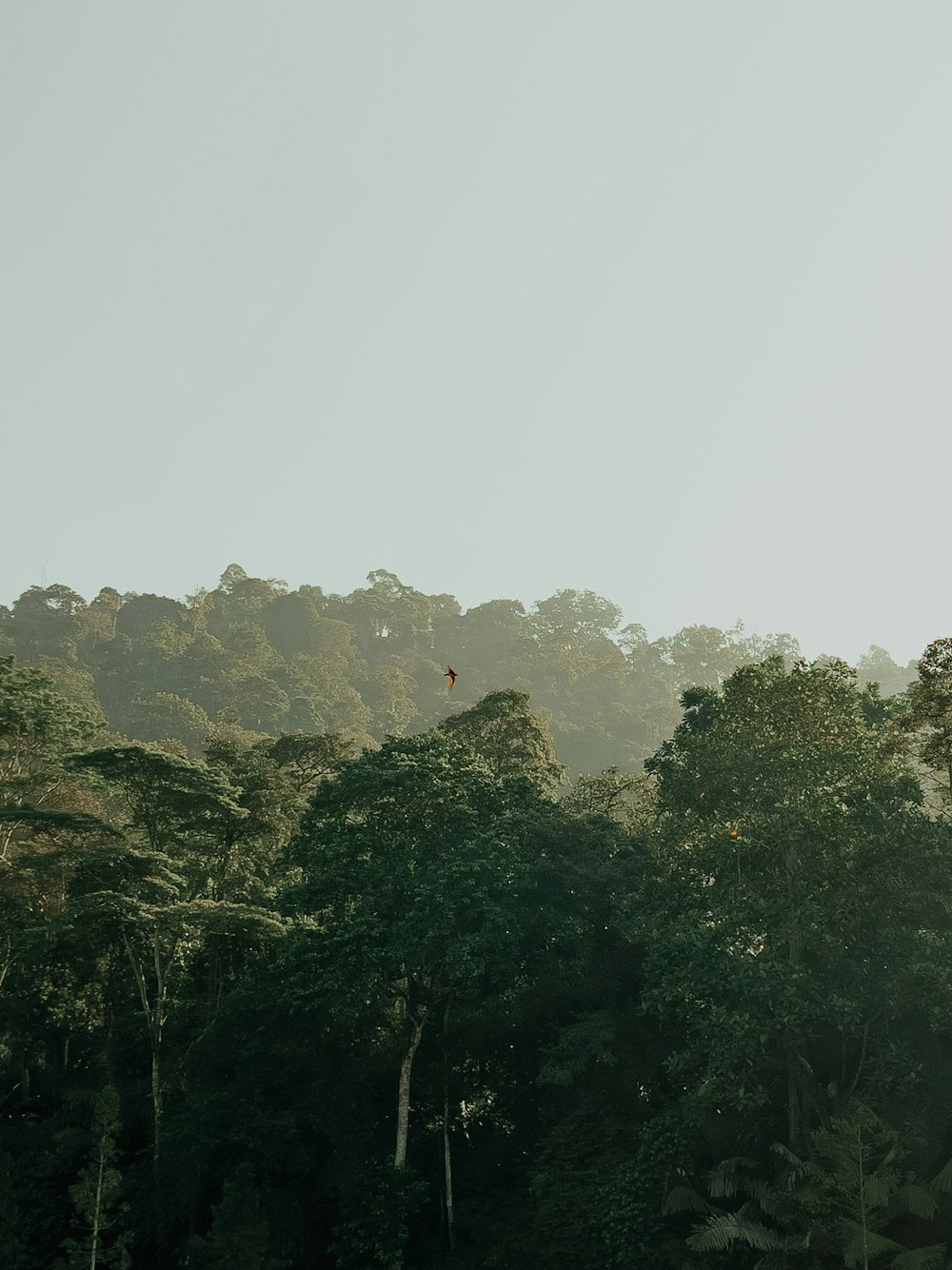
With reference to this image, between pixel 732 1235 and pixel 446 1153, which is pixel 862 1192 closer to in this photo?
pixel 732 1235

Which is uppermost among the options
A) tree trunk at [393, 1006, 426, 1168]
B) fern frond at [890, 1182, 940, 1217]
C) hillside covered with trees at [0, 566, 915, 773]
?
hillside covered with trees at [0, 566, 915, 773]

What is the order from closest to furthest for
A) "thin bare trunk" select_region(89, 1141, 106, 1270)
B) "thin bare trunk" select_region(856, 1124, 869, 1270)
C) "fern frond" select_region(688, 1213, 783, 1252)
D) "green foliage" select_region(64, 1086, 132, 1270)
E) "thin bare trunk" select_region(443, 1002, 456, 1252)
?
"thin bare trunk" select_region(856, 1124, 869, 1270) → "fern frond" select_region(688, 1213, 783, 1252) → "thin bare trunk" select_region(89, 1141, 106, 1270) → "green foliage" select_region(64, 1086, 132, 1270) → "thin bare trunk" select_region(443, 1002, 456, 1252)

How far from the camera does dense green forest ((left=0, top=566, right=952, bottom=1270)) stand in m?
19.3

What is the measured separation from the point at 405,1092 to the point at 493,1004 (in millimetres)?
2638

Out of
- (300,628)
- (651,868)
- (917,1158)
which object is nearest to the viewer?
(917,1158)

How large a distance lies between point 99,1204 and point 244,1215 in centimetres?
272

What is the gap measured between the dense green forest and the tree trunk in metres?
0.08

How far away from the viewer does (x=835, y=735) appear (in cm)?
2139

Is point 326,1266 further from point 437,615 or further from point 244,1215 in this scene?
point 437,615

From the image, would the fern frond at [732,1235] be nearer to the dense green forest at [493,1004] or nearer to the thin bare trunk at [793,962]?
the dense green forest at [493,1004]

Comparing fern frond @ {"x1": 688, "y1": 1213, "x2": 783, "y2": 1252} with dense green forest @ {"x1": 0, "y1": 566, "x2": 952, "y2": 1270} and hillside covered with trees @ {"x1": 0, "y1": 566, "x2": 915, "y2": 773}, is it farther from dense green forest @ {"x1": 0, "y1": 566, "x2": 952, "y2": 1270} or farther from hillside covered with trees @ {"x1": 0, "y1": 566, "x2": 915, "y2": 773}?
hillside covered with trees @ {"x1": 0, "y1": 566, "x2": 915, "y2": 773}

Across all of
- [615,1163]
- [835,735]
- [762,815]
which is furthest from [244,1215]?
[835,735]

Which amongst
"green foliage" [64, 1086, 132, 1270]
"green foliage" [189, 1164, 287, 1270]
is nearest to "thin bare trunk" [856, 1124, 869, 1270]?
"green foliage" [189, 1164, 287, 1270]

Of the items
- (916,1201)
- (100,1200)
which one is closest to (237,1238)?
(100,1200)
